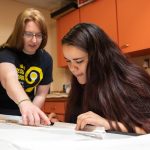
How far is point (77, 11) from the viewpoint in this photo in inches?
116

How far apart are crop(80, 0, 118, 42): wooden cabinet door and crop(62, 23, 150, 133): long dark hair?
1.55 meters

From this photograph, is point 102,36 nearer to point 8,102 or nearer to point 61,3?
point 8,102

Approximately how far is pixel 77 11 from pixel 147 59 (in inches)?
40.3

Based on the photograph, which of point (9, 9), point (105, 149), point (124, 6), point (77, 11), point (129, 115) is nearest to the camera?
point (105, 149)

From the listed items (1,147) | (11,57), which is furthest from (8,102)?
(1,147)

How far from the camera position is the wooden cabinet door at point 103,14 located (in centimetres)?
254

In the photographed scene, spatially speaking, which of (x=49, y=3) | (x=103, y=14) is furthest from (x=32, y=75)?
(x=49, y=3)

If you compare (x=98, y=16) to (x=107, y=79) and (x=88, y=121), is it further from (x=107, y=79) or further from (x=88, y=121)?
(x=88, y=121)

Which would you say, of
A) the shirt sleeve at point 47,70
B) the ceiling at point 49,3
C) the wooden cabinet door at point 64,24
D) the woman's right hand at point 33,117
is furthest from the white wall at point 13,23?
the woman's right hand at point 33,117

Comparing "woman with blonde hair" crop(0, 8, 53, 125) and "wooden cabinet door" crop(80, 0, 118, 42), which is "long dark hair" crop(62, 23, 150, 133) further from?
"wooden cabinet door" crop(80, 0, 118, 42)

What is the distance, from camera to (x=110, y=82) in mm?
914

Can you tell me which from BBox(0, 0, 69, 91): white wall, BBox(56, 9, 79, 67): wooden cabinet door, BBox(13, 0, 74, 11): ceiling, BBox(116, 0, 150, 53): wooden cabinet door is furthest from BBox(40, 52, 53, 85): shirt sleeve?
BBox(13, 0, 74, 11): ceiling

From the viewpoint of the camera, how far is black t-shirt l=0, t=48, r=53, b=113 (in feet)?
4.00

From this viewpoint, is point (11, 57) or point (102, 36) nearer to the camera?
point (102, 36)
